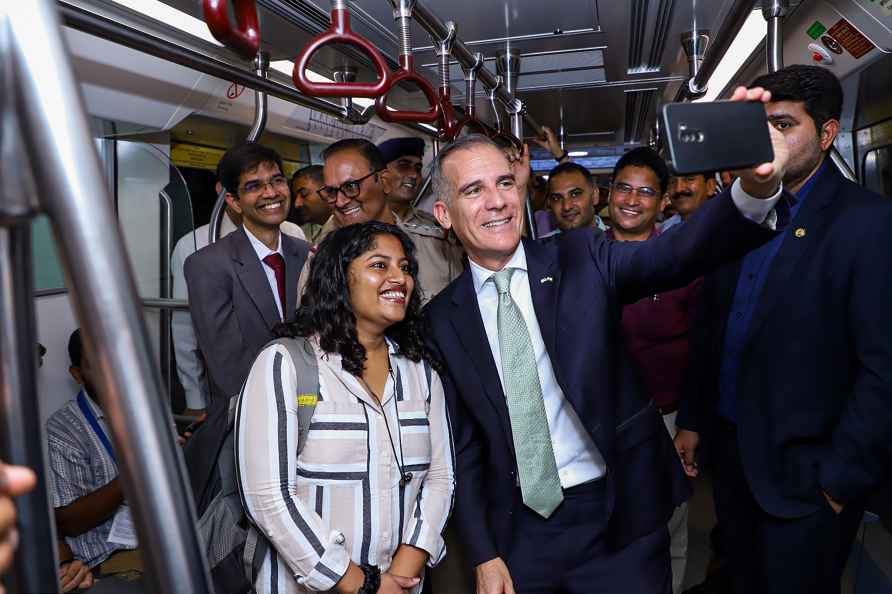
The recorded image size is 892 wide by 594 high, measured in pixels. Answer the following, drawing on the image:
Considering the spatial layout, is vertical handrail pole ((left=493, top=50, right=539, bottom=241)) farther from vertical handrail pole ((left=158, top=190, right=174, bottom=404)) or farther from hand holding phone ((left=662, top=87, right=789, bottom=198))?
hand holding phone ((left=662, top=87, right=789, bottom=198))

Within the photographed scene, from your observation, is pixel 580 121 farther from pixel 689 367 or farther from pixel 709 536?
pixel 689 367

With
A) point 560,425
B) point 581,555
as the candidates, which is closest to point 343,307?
point 560,425

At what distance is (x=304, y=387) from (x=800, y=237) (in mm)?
1527

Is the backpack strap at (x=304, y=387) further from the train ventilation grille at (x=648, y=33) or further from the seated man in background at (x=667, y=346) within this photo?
the train ventilation grille at (x=648, y=33)

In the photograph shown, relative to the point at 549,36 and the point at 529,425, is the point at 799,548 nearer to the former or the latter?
the point at 529,425

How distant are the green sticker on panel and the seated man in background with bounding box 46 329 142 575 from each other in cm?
355

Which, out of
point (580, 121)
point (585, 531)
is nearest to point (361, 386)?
point (585, 531)

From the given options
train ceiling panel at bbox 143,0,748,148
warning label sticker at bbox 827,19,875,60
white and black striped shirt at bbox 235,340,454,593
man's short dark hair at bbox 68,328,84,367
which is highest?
train ceiling panel at bbox 143,0,748,148

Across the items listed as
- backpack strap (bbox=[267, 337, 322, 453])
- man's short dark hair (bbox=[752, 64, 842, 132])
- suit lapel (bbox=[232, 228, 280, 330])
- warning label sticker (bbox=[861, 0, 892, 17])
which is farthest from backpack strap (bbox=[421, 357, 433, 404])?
warning label sticker (bbox=[861, 0, 892, 17])

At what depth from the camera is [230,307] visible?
318 centimetres

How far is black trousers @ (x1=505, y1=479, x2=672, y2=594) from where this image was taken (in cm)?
195

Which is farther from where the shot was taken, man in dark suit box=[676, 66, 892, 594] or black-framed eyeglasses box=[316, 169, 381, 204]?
black-framed eyeglasses box=[316, 169, 381, 204]

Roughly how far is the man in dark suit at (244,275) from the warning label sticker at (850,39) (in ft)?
8.96

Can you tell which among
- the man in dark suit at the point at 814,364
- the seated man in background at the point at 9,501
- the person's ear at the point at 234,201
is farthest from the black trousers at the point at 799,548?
the person's ear at the point at 234,201
